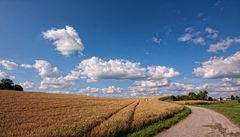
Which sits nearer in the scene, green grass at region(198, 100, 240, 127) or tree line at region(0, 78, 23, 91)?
green grass at region(198, 100, 240, 127)

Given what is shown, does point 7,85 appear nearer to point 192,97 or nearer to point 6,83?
point 6,83

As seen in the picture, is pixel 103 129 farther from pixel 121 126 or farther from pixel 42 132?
pixel 42 132

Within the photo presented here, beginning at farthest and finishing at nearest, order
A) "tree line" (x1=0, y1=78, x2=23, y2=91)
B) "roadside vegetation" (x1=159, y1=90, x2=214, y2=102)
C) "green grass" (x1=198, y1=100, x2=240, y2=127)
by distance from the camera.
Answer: "roadside vegetation" (x1=159, y1=90, x2=214, y2=102), "tree line" (x1=0, y1=78, x2=23, y2=91), "green grass" (x1=198, y1=100, x2=240, y2=127)

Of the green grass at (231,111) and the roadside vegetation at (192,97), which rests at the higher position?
the roadside vegetation at (192,97)

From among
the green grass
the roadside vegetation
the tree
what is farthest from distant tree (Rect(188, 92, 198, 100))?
the tree

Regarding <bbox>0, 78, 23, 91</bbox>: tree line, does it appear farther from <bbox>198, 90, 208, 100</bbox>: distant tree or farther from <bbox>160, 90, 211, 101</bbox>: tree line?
<bbox>198, 90, 208, 100</bbox>: distant tree

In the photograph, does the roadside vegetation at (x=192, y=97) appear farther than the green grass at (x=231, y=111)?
Yes

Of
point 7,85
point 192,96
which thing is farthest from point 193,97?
point 7,85

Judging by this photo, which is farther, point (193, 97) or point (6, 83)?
point (193, 97)

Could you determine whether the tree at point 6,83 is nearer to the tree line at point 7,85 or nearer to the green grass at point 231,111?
the tree line at point 7,85

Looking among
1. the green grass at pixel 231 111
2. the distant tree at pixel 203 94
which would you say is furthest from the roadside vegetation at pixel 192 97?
the green grass at pixel 231 111

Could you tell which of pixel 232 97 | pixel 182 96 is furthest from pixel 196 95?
pixel 232 97

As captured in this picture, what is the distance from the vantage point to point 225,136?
51.9ft

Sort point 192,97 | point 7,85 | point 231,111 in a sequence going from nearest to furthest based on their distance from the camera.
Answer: point 231,111, point 7,85, point 192,97
